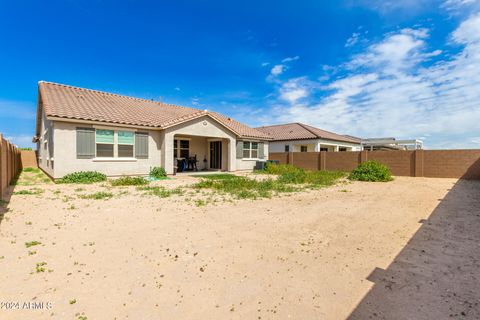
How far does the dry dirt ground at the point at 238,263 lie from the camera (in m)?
2.65

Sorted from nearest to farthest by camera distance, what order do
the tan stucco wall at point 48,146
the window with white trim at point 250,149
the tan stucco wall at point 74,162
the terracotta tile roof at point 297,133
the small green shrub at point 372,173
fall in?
the tan stucco wall at point 74,162 → the tan stucco wall at point 48,146 → the small green shrub at point 372,173 → the window with white trim at point 250,149 → the terracotta tile roof at point 297,133

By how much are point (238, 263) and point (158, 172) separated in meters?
11.8

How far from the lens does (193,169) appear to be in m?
19.3

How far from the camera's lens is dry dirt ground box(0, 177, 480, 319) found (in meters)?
2.65

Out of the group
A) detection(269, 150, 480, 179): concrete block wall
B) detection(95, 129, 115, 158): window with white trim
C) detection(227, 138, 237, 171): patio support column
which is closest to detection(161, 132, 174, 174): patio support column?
detection(95, 129, 115, 158): window with white trim

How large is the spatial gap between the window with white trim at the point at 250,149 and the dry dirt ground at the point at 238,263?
45.8 ft

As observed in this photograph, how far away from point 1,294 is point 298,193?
8711 mm

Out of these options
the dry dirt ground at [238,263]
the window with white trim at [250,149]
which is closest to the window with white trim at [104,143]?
the dry dirt ground at [238,263]

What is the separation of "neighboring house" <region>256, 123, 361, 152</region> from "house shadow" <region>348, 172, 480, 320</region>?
20.7 m

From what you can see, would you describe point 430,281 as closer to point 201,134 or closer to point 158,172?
point 158,172

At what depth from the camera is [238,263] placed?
3697mm

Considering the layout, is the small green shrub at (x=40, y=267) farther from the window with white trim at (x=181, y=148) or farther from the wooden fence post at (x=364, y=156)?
the wooden fence post at (x=364, y=156)

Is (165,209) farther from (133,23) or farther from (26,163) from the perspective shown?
(26,163)

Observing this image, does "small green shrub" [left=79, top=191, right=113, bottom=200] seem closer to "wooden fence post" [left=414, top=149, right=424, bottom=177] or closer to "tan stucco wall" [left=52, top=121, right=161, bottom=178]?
"tan stucco wall" [left=52, top=121, right=161, bottom=178]
